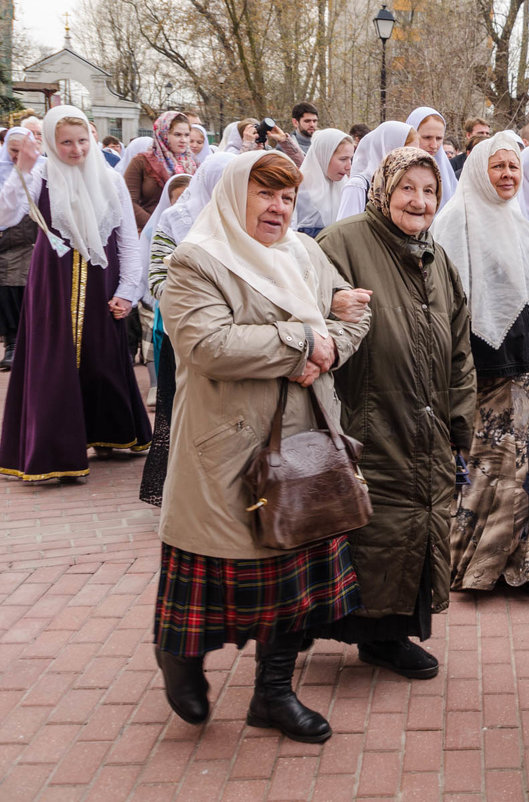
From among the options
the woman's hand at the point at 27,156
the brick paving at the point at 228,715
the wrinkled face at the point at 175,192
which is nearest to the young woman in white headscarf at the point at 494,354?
the brick paving at the point at 228,715

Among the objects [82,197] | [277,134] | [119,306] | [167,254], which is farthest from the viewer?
[277,134]

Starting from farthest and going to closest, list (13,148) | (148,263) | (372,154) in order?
(13,148) → (148,263) → (372,154)

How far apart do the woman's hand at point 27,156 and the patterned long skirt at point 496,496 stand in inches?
136

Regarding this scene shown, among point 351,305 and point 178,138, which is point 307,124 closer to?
point 178,138

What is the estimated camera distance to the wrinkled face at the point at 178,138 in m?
7.96

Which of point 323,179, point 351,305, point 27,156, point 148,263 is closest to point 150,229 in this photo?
point 148,263

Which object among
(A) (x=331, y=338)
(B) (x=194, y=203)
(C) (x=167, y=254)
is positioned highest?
(B) (x=194, y=203)

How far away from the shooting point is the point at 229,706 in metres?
3.50

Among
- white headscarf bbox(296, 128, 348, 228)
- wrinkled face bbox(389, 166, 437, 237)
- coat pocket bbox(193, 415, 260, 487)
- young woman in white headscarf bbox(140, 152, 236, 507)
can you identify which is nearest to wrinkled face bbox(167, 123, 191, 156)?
white headscarf bbox(296, 128, 348, 228)

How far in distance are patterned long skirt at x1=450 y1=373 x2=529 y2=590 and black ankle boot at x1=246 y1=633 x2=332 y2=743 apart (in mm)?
1376

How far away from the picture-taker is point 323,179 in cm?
658

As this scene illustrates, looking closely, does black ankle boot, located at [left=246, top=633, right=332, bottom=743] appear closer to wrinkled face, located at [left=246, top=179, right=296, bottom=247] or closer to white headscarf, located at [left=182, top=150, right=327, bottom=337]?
white headscarf, located at [left=182, top=150, right=327, bottom=337]

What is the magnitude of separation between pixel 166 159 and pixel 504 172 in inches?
169

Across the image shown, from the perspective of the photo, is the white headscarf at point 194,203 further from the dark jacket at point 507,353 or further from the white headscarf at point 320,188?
the dark jacket at point 507,353
